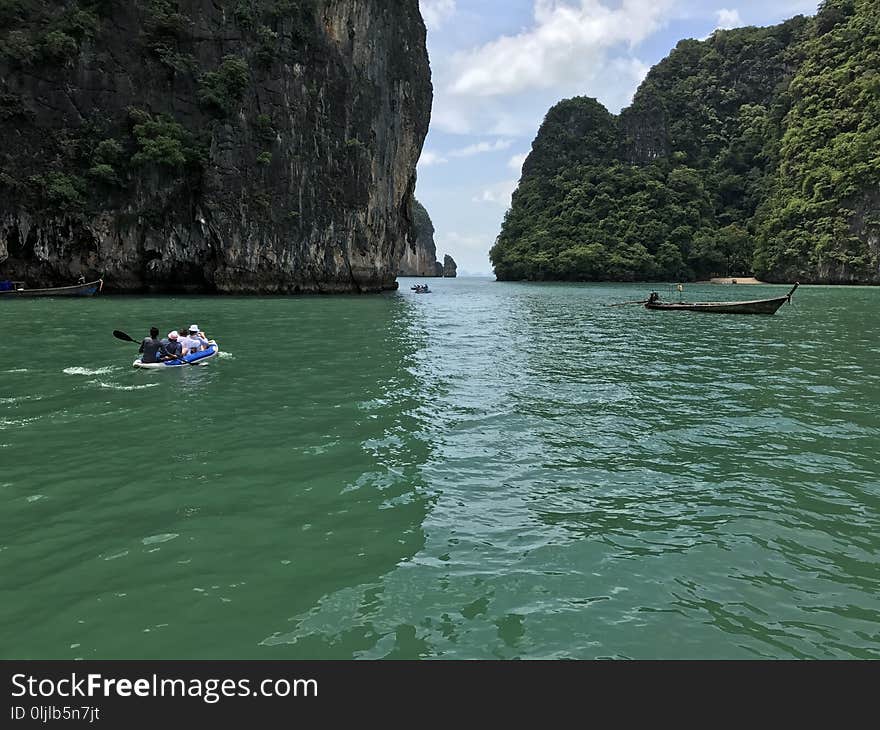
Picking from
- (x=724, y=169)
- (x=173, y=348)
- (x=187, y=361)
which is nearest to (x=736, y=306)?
(x=187, y=361)

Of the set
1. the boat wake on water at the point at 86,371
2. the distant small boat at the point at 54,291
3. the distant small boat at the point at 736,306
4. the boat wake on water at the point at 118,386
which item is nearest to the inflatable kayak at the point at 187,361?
the boat wake on water at the point at 86,371

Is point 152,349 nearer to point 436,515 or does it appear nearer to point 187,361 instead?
point 187,361

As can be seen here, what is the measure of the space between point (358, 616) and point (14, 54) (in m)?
48.3

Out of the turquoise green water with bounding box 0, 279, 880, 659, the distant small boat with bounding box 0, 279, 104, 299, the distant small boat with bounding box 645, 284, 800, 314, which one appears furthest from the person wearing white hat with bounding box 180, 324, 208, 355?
the distant small boat with bounding box 645, 284, 800, 314

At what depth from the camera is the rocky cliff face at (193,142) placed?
38.5m

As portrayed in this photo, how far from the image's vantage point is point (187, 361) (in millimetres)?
14344

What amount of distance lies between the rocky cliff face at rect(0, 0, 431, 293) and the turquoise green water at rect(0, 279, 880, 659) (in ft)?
106

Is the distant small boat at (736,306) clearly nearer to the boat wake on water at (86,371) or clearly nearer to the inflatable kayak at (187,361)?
the inflatable kayak at (187,361)

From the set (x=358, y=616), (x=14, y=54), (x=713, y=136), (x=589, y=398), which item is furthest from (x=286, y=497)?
(x=713, y=136)

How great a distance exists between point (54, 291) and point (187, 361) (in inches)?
1094

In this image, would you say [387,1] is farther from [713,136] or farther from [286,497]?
[713,136]

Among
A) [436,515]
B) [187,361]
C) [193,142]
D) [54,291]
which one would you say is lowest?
[436,515]

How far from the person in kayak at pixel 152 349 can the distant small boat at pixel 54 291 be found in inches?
1040

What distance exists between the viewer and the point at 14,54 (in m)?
37.2
